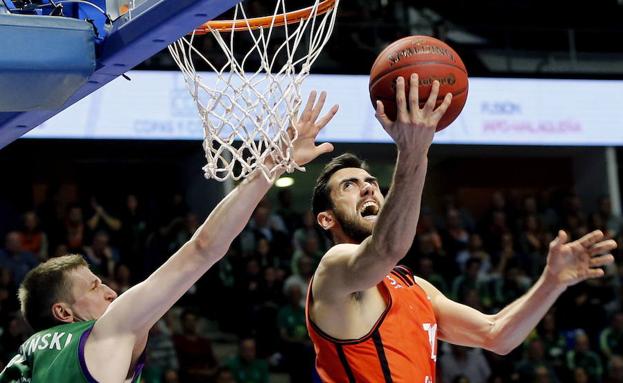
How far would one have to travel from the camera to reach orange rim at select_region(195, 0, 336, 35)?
138 inches

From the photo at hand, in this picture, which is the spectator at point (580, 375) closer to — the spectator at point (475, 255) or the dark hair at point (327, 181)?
the spectator at point (475, 255)

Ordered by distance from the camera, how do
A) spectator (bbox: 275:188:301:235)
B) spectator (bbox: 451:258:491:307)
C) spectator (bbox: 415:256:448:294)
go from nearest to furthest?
spectator (bbox: 415:256:448:294), spectator (bbox: 451:258:491:307), spectator (bbox: 275:188:301:235)

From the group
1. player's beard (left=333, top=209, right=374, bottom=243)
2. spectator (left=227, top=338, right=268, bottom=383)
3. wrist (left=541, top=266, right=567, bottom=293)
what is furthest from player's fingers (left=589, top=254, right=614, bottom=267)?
spectator (left=227, top=338, right=268, bottom=383)

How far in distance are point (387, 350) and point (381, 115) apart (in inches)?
35.0

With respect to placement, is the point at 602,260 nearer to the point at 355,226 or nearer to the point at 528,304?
the point at 528,304

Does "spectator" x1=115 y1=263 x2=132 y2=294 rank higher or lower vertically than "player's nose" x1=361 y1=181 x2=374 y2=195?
higher

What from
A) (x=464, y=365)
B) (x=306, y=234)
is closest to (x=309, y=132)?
(x=464, y=365)

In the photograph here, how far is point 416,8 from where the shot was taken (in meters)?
12.9

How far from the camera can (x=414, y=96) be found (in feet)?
8.68

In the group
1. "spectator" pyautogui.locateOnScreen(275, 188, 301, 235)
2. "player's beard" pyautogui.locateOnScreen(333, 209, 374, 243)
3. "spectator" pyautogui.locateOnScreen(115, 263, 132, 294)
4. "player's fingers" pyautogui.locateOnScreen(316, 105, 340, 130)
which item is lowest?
"player's beard" pyautogui.locateOnScreen(333, 209, 374, 243)

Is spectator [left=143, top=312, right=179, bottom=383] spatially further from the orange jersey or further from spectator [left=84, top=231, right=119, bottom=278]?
the orange jersey

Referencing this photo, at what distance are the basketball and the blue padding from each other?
32.9 inches

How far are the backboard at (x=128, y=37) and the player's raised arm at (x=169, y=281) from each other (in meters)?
0.49

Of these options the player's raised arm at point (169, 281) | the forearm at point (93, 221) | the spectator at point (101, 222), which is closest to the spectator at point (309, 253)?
the spectator at point (101, 222)
